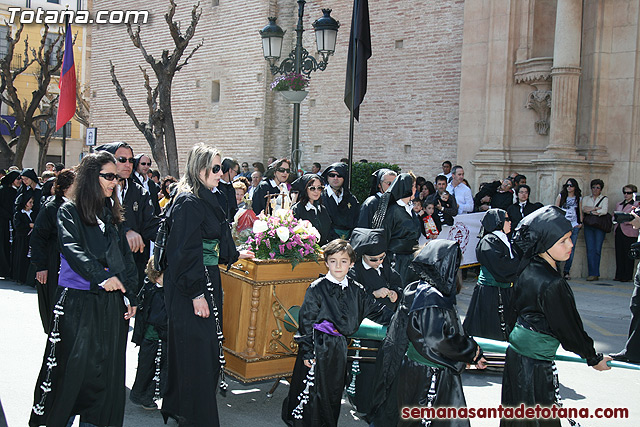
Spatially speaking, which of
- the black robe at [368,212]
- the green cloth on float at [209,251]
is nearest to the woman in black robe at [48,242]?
the green cloth on float at [209,251]

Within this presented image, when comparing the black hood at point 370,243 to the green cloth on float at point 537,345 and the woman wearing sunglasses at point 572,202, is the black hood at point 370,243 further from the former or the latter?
the woman wearing sunglasses at point 572,202

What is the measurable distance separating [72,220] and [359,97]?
643cm

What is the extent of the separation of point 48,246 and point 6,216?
7877mm

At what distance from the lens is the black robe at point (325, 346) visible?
520 centimetres

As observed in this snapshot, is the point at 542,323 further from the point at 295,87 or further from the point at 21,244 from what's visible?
the point at 21,244

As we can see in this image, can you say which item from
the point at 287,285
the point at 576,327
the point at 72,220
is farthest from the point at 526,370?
the point at 72,220

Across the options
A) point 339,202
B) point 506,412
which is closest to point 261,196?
point 339,202

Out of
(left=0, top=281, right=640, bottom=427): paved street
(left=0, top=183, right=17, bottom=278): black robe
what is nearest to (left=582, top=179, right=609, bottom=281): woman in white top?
(left=0, top=281, right=640, bottom=427): paved street

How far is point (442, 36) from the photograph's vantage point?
1827cm

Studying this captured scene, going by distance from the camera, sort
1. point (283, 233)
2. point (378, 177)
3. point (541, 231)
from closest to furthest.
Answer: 1. point (541, 231)
2. point (283, 233)
3. point (378, 177)

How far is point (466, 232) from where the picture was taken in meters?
13.1

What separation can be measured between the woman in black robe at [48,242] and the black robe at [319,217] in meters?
2.89

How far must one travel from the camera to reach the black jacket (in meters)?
4.86

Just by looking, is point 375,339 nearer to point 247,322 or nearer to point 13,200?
point 247,322
